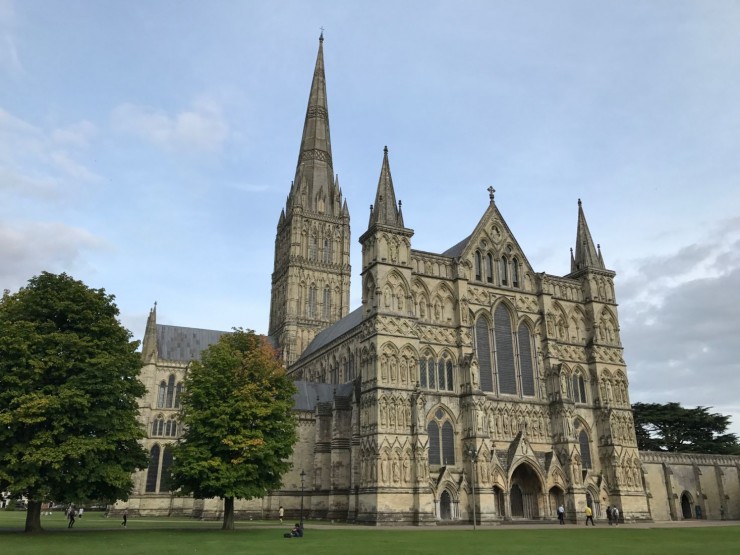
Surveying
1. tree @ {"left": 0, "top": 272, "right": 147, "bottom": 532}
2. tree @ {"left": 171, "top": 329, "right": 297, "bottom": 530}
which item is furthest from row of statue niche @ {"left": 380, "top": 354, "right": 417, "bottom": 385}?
tree @ {"left": 0, "top": 272, "right": 147, "bottom": 532}

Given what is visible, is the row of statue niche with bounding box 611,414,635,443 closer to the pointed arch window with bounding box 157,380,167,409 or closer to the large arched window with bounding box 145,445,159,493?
the large arched window with bounding box 145,445,159,493

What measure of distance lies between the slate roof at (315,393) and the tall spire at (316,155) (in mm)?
31149

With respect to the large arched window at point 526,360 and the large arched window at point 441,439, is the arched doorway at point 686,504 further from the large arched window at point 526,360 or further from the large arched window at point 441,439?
the large arched window at point 441,439

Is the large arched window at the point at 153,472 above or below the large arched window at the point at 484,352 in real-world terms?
below

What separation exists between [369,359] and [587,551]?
74.5ft

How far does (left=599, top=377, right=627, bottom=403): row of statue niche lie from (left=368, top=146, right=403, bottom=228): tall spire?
20.4 metres

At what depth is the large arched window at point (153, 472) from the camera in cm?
6088

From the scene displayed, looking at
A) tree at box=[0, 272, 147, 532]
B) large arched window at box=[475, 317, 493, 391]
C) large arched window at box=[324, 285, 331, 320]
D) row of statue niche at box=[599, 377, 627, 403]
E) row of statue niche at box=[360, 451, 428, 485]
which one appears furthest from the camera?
large arched window at box=[324, 285, 331, 320]

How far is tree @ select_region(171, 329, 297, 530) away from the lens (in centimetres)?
3186

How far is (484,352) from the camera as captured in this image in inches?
1780

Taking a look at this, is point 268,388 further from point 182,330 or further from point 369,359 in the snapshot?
point 182,330

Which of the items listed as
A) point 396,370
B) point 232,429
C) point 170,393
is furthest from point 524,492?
point 170,393

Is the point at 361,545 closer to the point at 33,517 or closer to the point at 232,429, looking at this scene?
the point at 232,429

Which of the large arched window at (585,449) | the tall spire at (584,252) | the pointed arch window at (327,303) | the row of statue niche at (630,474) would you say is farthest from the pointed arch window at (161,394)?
the row of statue niche at (630,474)
